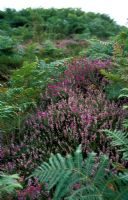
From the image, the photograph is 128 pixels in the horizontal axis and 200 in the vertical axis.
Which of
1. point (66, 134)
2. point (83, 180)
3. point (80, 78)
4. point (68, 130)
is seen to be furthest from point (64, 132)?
point (80, 78)

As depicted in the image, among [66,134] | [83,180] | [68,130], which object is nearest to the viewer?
[83,180]

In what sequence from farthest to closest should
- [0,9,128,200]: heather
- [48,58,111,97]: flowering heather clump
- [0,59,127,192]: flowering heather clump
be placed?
[48,58,111,97]: flowering heather clump → [0,59,127,192]: flowering heather clump → [0,9,128,200]: heather

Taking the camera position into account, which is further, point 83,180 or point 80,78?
point 80,78

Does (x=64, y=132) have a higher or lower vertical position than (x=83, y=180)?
lower

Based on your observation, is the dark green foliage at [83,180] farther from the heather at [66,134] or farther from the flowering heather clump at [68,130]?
the flowering heather clump at [68,130]

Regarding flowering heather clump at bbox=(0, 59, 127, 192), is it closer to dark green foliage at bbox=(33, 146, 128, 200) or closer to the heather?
the heather

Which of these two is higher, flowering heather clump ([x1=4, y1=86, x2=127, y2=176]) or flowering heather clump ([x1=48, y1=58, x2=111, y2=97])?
flowering heather clump ([x1=48, y1=58, x2=111, y2=97])

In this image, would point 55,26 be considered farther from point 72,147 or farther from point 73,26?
point 72,147

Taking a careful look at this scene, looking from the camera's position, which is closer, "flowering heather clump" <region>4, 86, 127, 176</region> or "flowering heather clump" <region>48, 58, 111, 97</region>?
"flowering heather clump" <region>4, 86, 127, 176</region>

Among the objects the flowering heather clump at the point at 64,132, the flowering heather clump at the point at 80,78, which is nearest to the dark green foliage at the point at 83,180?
the flowering heather clump at the point at 64,132

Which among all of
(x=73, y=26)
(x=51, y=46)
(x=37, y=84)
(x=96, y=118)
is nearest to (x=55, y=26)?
(x=73, y=26)

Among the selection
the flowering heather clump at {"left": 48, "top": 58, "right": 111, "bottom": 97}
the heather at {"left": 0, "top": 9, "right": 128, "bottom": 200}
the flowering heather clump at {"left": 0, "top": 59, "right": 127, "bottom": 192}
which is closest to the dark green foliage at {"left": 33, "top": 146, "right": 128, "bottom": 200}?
the heather at {"left": 0, "top": 9, "right": 128, "bottom": 200}

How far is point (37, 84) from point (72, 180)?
120 inches

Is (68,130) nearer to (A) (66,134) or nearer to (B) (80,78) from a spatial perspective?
(A) (66,134)
